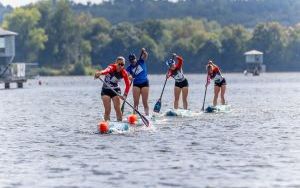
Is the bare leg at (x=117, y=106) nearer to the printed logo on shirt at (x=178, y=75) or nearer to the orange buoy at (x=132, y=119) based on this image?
the orange buoy at (x=132, y=119)

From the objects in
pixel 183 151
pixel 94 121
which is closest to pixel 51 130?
pixel 94 121

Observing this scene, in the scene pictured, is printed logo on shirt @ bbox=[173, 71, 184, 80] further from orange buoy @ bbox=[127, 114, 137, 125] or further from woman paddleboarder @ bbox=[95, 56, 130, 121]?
woman paddleboarder @ bbox=[95, 56, 130, 121]

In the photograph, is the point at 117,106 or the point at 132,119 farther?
the point at 132,119

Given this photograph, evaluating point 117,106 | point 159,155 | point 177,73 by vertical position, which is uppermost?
point 177,73

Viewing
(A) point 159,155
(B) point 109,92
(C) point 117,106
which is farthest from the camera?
(C) point 117,106

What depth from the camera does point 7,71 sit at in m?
146

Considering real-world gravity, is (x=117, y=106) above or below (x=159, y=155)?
above

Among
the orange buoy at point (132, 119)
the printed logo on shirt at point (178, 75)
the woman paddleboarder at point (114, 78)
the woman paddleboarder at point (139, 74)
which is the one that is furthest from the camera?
the printed logo on shirt at point (178, 75)

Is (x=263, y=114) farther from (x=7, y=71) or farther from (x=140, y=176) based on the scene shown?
(x=7, y=71)

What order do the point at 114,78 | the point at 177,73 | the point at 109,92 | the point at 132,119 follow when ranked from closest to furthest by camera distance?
the point at 114,78 → the point at 109,92 → the point at 132,119 → the point at 177,73

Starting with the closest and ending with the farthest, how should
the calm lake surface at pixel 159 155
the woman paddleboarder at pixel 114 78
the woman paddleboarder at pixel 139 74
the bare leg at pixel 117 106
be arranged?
1. the calm lake surface at pixel 159 155
2. the woman paddleboarder at pixel 114 78
3. the bare leg at pixel 117 106
4. the woman paddleboarder at pixel 139 74

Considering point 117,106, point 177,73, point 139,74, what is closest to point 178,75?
point 177,73

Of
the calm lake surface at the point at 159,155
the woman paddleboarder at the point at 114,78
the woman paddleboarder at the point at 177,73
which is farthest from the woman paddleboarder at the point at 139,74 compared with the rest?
the woman paddleboarder at the point at 177,73

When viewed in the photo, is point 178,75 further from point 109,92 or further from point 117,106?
point 109,92
